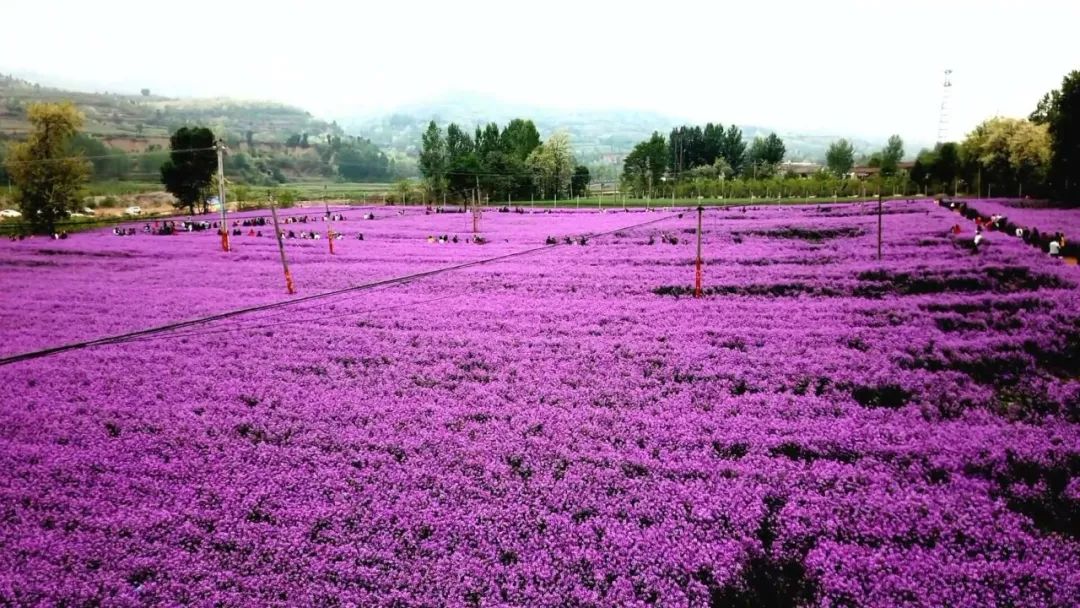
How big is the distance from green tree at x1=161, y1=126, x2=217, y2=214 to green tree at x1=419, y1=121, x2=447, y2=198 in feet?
123

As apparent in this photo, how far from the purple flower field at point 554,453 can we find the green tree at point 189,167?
190 ft

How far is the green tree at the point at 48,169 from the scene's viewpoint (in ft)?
170

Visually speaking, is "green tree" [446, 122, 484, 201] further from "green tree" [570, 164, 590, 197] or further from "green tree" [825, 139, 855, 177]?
"green tree" [825, 139, 855, 177]

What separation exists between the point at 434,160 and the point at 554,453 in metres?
105

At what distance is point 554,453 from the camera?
29.3 feet

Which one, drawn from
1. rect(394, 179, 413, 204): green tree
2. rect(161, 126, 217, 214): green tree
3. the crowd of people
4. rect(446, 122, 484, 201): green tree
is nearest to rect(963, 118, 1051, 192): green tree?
the crowd of people

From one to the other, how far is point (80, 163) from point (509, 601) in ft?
218

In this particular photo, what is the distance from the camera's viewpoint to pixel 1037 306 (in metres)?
17.1

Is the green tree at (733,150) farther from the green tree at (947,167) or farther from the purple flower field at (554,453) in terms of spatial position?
the purple flower field at (554,453)

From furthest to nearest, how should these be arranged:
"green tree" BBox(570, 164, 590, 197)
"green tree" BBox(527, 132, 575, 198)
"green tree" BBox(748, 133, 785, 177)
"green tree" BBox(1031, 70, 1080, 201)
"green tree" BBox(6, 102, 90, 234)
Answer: "green tree" BBox(748, 133, 785, 177) → "green tree" BBox(570, 164, 590, 197) → "green tree" BBox(527, 132, 575, 198) → "green tree" BBox(6, 102, 90, 234) → "green tree" BBox(1031, 70, 1080, 201)

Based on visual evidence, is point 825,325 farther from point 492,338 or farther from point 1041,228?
point 1041,228

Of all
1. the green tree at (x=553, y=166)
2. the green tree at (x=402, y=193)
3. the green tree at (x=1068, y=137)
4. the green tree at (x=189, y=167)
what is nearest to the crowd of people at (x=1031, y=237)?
the green tree at (x=1068, y=137)

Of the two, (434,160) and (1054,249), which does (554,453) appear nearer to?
(1054,249)

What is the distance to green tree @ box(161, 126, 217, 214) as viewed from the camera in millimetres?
69750
